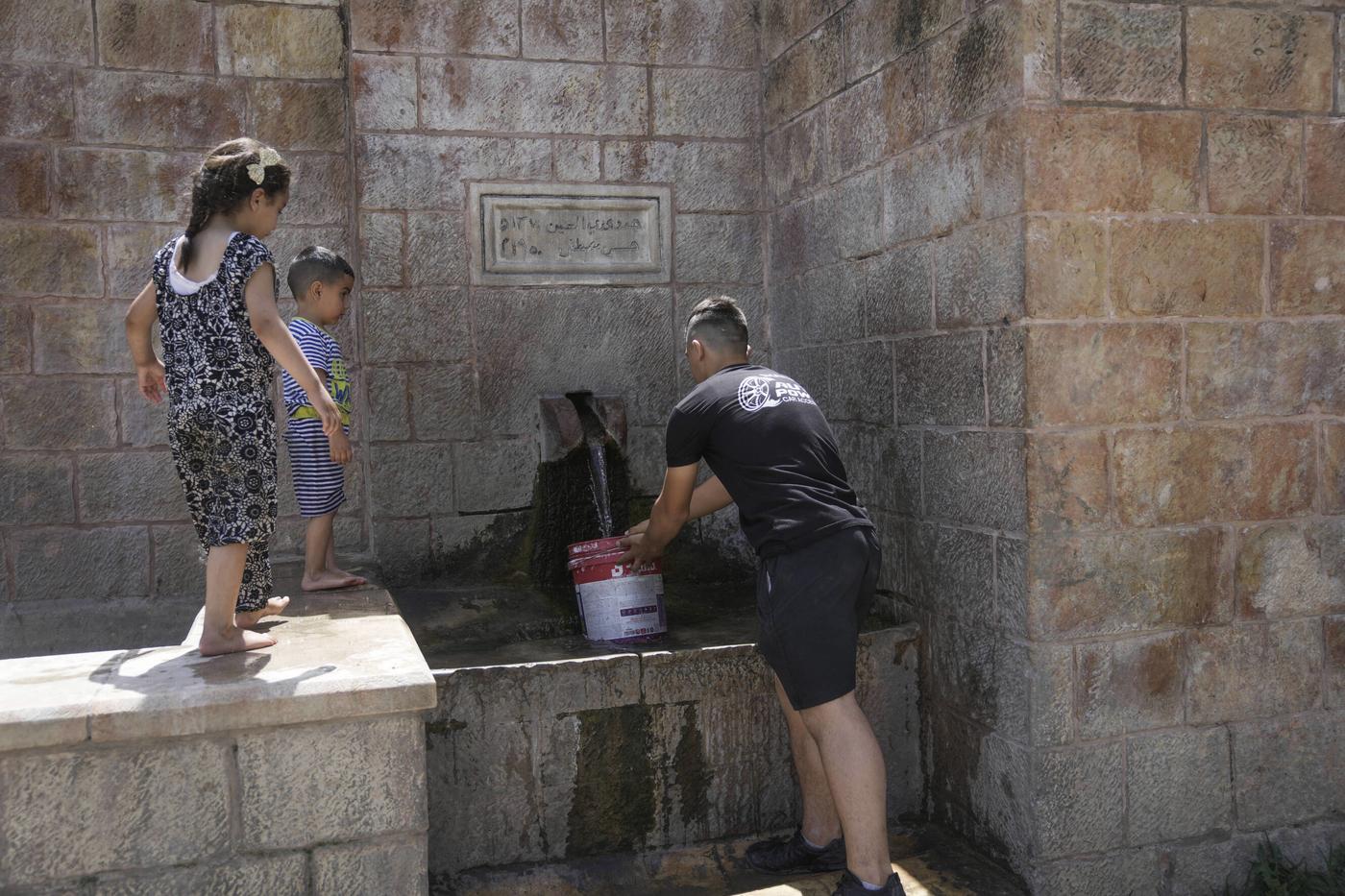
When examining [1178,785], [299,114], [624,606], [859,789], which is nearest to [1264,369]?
[1178,785]

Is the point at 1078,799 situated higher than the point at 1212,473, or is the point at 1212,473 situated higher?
the point at 1212,473

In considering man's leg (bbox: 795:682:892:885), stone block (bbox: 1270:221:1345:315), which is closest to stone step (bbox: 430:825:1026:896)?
man's leg (bbox: 795:682:892:885)

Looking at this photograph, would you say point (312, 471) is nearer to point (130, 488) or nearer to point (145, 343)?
point (145, 343)

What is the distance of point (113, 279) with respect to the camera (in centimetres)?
474

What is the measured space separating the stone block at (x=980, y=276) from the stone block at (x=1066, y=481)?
1.29 ft

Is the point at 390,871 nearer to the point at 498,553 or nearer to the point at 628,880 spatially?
the point at 628,880

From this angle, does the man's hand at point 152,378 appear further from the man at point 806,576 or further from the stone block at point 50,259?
the stone block at point 50,259

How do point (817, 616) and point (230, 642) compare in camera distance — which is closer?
point (230, 642)

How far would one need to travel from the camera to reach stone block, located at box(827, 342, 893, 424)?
4.22 m

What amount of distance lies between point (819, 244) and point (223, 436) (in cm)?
261

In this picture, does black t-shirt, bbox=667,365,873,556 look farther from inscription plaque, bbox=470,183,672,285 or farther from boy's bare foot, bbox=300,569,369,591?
inscription plaque, bbox=470,183,672,285

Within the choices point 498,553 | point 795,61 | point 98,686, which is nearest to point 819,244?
point 795,61

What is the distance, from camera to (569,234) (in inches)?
201

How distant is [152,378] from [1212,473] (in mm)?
3121
